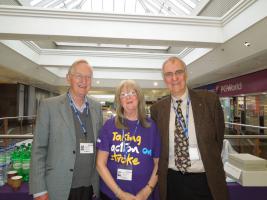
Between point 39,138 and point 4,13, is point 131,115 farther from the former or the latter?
point 4,13

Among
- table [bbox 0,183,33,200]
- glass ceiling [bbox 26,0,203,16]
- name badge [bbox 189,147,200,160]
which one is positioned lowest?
table [bbox 0,183,33,200]

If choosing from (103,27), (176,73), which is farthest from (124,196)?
(103,27)

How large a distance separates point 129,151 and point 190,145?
0.42m

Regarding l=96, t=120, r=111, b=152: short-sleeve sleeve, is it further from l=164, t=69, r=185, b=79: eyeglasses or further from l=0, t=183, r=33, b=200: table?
l=0, t=183, r=33, b=200: table

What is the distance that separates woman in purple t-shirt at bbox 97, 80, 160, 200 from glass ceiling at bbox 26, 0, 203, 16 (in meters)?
5.48

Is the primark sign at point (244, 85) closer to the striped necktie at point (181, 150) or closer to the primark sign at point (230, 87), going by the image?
the primark sign at point (230, 87)

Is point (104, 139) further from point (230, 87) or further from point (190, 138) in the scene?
point (230, 87)

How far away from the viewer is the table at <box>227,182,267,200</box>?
2285mm

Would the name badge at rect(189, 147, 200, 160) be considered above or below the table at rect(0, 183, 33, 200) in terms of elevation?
above

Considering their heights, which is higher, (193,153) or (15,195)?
(193,153)

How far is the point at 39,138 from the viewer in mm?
1617

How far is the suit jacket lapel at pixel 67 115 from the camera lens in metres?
1.65

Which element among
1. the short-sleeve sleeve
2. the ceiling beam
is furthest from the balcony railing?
the ceiling beam

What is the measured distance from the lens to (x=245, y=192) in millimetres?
2307
